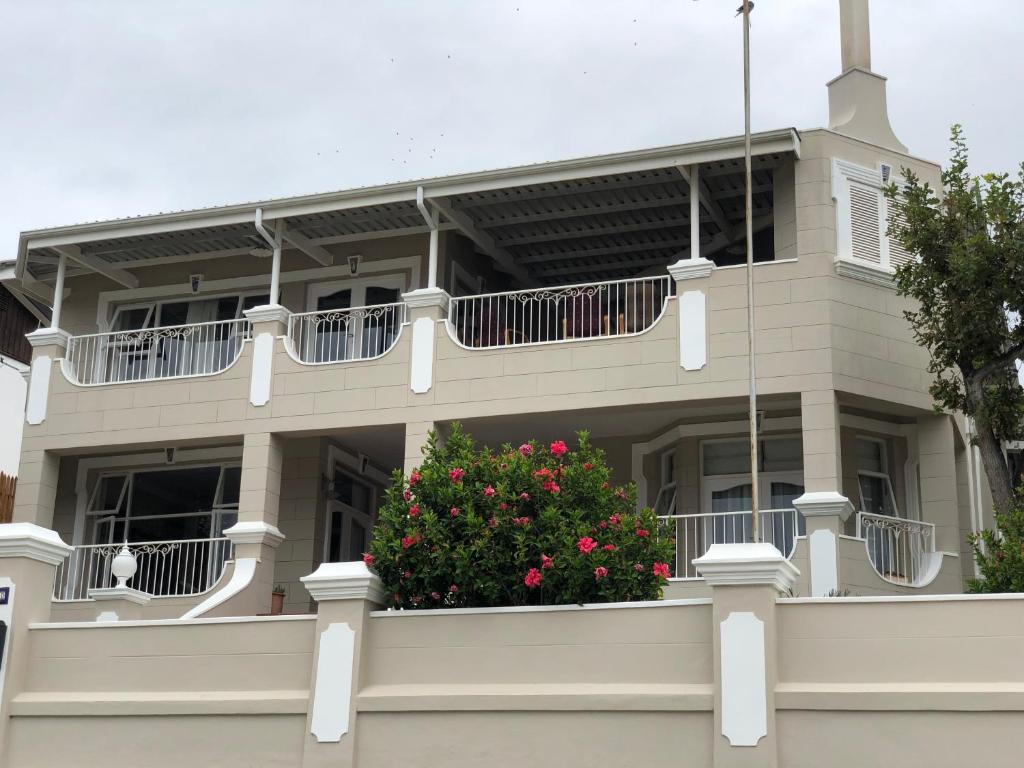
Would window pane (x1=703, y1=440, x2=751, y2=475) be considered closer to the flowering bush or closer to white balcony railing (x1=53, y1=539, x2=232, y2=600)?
the flowering bush

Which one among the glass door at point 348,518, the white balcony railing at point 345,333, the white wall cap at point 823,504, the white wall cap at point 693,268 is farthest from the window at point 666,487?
the glass door at point 348,518

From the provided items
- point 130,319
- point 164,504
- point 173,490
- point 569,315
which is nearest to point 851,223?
point 569,315

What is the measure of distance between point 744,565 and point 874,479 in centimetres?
724

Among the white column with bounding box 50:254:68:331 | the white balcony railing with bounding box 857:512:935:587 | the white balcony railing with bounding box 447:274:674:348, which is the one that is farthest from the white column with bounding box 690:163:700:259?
the white column with bounding box 50:254:68:331

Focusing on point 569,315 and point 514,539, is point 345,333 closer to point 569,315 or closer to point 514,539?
point 569,315

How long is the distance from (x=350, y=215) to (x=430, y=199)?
142 centimetres

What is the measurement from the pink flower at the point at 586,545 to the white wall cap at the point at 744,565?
3.63ft

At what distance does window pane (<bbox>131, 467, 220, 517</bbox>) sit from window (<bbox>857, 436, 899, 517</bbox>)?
8946 mm

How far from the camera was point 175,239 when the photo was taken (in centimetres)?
1978

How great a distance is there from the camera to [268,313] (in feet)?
59.8

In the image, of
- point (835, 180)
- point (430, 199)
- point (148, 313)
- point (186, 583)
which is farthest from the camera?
point (148, 313)

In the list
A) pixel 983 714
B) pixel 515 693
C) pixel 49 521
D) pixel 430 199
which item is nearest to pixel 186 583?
pixel 49 521

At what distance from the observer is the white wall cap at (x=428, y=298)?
17.5m

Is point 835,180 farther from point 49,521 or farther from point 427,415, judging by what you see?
point 49,521
